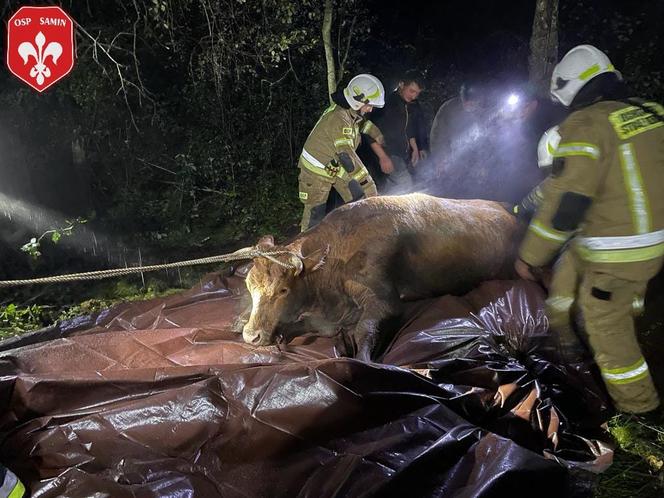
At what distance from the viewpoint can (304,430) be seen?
8.04ft

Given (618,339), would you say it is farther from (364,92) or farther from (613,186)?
(364,92)

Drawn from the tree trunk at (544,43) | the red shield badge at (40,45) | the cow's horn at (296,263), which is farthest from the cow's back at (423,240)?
the red shield badge at (40,45)

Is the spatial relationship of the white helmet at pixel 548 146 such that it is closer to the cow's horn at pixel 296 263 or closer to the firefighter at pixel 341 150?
the cow's horn at pixel 296 263

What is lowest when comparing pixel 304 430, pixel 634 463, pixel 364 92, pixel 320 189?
pixel 634 463

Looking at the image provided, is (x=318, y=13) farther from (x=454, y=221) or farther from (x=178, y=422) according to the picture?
(x=178, y=422)

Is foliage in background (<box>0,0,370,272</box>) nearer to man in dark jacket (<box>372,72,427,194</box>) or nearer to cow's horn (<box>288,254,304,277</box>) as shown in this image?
man in dark jacket (<box>372,72,427,194</box>)

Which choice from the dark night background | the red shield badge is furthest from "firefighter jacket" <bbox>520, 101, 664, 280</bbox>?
the red shield badge

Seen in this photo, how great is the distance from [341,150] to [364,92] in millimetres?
730

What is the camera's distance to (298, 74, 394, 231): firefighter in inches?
225

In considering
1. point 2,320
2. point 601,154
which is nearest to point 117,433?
point 601,154

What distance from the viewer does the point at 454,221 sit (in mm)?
4527

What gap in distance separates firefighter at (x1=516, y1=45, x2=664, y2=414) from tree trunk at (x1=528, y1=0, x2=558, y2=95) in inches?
175

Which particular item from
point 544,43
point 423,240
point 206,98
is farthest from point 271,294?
point 206,98

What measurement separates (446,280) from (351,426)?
2225mm
